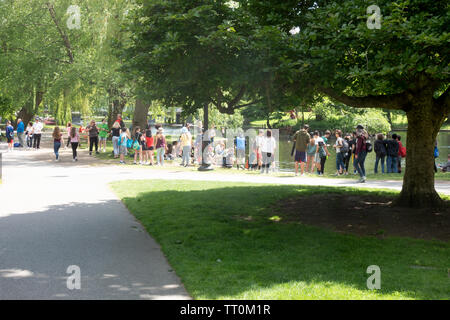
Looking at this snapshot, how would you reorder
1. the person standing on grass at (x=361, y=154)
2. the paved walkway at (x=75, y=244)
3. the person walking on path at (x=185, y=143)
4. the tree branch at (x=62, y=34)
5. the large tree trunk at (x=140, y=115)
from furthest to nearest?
the tree branch at (x=62, y=34)
the large tree trunk at (x=140, y=115)
the person walking on path at (x=185, y=143)
the person standing on grass at (x=361, y=154)
the paved walkway at (x=75, y=244)

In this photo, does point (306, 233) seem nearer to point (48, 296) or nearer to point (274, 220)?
point (274, 220)

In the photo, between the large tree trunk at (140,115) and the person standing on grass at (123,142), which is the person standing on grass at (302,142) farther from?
the large tree trunk at (140,115)

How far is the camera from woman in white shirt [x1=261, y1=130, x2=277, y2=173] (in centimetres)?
2061

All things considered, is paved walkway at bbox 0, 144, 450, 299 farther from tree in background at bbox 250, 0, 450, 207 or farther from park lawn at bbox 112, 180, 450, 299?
tree in background at bbox 250, 0, 450, 207

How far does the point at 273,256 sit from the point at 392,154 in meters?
14.5

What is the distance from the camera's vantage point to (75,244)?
8367 millimetres

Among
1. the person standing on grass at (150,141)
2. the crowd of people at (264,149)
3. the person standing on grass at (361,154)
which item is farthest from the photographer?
the person standing on grass at (150,141)

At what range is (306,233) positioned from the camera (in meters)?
9.30

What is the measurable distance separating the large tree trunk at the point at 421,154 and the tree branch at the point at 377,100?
236mm

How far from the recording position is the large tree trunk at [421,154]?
35.6ft

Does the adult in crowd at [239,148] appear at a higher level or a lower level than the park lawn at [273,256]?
higher

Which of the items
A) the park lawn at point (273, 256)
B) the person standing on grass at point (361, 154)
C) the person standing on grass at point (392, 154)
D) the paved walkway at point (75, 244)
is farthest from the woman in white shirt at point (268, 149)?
the park lawn at point (273, 256)

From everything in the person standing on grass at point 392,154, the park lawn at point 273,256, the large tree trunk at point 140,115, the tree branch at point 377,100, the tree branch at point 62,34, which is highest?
the tree branch at point 62,34

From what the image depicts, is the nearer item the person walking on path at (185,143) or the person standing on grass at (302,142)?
the person standing on grass at (302,142)
